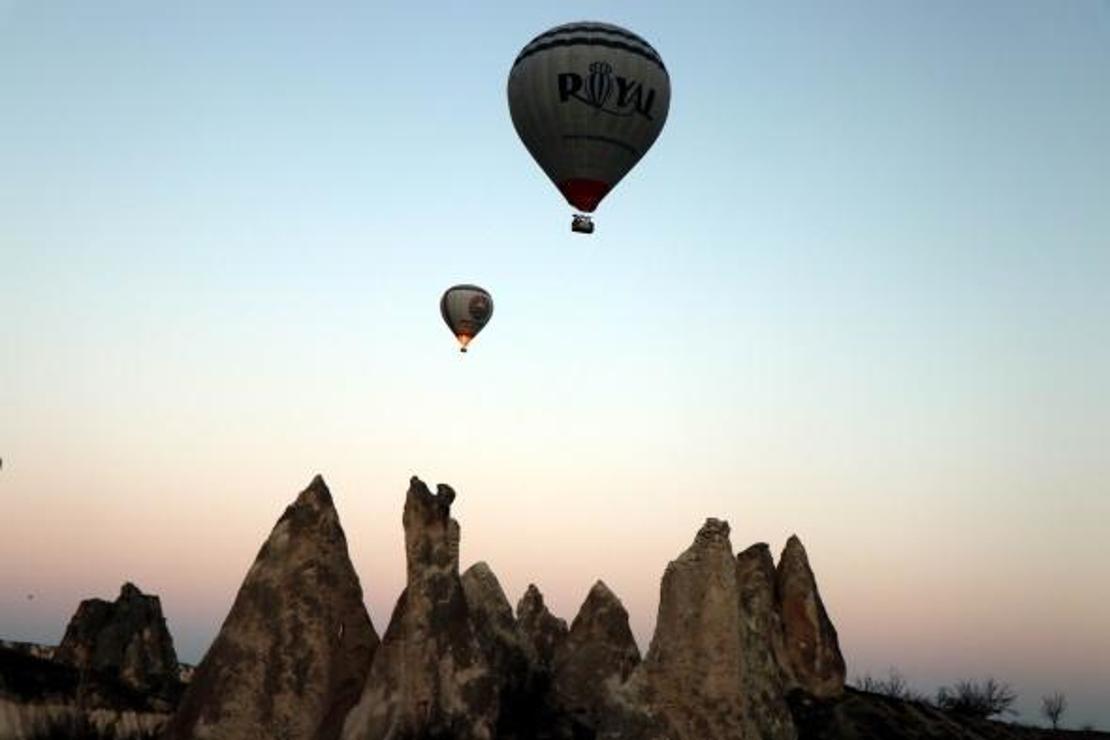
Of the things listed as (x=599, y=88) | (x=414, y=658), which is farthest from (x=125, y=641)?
(x=599, y=88)

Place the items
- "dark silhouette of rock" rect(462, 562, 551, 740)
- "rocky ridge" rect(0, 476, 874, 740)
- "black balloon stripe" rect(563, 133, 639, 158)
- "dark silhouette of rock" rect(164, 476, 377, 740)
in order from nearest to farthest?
"dark silhouette of rock" rect(164, 476, 377, 740), "rocky ridge" rect(0, 476, 874, 740), "dark silhouette of rock" rect(462, 562, 551, 740), "black balloon stripe" rect(563, 133, 639, 158)

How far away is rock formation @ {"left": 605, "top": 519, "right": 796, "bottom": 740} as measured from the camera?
31.5 meters

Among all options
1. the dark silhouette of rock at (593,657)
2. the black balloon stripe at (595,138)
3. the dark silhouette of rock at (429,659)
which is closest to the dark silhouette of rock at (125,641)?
the dark silhouette of rock at (593,657)

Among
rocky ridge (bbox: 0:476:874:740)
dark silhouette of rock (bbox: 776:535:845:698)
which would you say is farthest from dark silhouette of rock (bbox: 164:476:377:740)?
dark silhouette of rock (bbox: 776:535:845:698)

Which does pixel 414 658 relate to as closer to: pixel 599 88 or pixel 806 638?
pixel 806 638

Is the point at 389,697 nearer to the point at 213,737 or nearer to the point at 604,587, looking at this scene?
the point at 213,737

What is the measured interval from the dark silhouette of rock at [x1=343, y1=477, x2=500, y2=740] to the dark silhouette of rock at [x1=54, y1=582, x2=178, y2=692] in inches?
1335

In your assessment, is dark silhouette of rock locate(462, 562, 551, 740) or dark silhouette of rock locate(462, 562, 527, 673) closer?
dark silhouette of rock locate(462, 562, 551, 740)

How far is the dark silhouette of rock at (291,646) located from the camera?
96.7 feet

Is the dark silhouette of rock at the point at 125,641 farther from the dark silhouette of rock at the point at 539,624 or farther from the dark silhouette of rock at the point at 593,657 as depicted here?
the dark silhouette of rock at the point at 593,657

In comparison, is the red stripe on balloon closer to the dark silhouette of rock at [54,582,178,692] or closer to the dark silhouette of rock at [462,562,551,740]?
the dark silhouette of rock at [462,562,551,740]

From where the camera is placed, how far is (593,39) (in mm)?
43375

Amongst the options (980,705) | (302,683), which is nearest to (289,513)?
(302,683)

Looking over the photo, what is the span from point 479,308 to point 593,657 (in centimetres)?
2615
